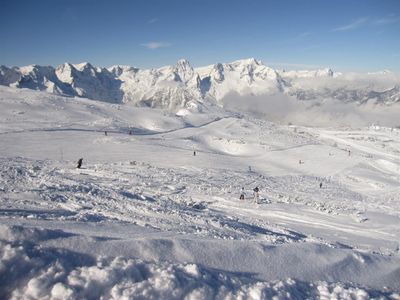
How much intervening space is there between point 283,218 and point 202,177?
15.9 metres

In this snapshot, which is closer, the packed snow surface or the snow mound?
the snow mound

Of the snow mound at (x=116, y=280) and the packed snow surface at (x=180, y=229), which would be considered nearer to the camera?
the snow mound at (x=116, y=280)

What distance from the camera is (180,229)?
1605cm

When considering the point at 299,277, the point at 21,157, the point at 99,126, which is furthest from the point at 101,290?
the point at 99,126

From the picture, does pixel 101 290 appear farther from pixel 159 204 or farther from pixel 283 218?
pixel 283 218

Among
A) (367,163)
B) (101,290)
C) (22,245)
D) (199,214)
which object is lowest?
(367,163)

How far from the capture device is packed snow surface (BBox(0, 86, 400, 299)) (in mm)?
8641

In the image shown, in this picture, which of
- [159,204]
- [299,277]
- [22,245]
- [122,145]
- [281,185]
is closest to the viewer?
[22,245]

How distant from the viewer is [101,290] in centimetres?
819

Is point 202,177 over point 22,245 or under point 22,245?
under

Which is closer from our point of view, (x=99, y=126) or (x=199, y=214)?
(x=199, y=214)

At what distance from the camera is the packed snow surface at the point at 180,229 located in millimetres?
8641

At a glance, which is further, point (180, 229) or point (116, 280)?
point (180, 229)

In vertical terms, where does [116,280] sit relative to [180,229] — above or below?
above
